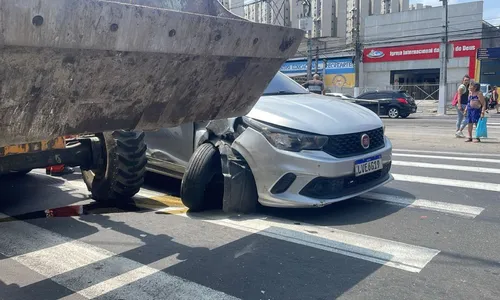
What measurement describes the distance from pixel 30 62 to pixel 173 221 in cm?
314

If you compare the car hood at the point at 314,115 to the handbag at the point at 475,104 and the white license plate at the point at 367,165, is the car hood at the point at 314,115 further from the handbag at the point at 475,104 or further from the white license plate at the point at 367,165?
the handbag at the point at 475,104

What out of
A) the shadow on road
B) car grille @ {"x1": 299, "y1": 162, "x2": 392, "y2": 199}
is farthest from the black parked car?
the shadow on road

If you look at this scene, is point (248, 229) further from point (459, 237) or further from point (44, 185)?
point (44, 185)

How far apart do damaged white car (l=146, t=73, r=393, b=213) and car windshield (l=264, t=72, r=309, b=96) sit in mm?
504

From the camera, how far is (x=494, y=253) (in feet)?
14.3

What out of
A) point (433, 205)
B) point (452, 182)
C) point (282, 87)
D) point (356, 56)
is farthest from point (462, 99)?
point (356, 56)

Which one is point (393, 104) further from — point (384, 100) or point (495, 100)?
point (495, 100)

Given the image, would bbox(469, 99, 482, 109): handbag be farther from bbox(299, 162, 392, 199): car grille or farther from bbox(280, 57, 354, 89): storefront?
bbox(280, 57, 354, 89): storefront

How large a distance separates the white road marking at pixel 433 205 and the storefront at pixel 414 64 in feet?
121

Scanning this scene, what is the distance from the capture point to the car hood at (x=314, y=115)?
17.2 feet

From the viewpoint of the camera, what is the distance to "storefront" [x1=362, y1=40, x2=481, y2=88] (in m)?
39.8

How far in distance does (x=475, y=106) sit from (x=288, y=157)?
9.47 m

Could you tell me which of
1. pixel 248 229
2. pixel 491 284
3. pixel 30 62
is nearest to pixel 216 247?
pixel 248 229

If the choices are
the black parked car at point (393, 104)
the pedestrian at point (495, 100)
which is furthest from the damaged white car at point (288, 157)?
the pedestrian at point (495, 100)
